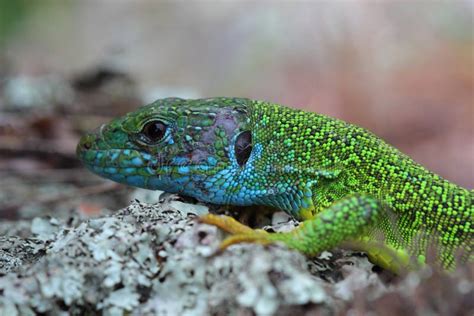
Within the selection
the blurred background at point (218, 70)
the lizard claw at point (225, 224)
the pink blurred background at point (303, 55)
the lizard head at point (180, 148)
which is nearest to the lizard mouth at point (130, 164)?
the lizard head at point (180, 148)

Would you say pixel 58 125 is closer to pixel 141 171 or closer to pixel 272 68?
pixel 141 171

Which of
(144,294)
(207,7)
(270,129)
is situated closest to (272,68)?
(207,7)

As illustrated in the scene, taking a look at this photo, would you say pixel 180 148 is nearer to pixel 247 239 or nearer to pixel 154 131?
pixel 154 131

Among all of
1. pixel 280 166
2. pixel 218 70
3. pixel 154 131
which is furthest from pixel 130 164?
pixel 218 70

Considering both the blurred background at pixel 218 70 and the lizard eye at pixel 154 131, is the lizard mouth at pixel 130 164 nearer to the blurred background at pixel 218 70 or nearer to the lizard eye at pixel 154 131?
the lizard eye at pixel 154 131

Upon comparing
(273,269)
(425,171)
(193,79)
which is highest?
(425,171)

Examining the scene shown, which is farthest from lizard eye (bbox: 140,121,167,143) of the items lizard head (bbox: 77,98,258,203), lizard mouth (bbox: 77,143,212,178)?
lizard mouth (bbox: 77,143,212,178)
